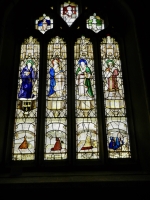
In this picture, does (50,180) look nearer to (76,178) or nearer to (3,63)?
(76,178)

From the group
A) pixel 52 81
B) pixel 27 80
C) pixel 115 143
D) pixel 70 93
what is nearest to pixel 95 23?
pixel 52 81

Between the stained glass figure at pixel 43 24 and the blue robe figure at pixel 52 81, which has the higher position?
the stained glass figure at pixel 43 24

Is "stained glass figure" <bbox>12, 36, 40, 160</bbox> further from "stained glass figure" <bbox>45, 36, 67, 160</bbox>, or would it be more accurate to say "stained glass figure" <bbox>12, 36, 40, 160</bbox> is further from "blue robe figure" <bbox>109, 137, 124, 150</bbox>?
"blue robe figure" <bbox>109, 137, 124, 150</bbox>

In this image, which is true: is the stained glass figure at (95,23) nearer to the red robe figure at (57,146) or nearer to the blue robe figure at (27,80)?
the blue robe figure at (27,80)

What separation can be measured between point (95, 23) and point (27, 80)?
1771 millimetres

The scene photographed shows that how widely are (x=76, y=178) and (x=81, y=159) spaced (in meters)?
0.60

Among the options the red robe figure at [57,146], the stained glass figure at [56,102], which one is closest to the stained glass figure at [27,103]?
the stained glass figure at [56,102]

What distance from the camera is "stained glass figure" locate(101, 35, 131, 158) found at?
4.50 meters

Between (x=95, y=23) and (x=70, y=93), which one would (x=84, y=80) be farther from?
(x=95, y=23)

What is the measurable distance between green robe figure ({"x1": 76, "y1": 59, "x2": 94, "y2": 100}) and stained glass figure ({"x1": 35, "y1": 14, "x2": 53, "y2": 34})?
992mm

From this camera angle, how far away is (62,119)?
4.67 m

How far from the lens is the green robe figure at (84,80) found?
4.86 meters

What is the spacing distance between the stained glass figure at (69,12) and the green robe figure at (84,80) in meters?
0.99

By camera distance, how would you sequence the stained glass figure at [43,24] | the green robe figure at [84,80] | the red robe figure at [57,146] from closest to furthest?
the red robe figure at [57,146] → the green robe figure at [84,80] → the stained glass figure at [43,24]
